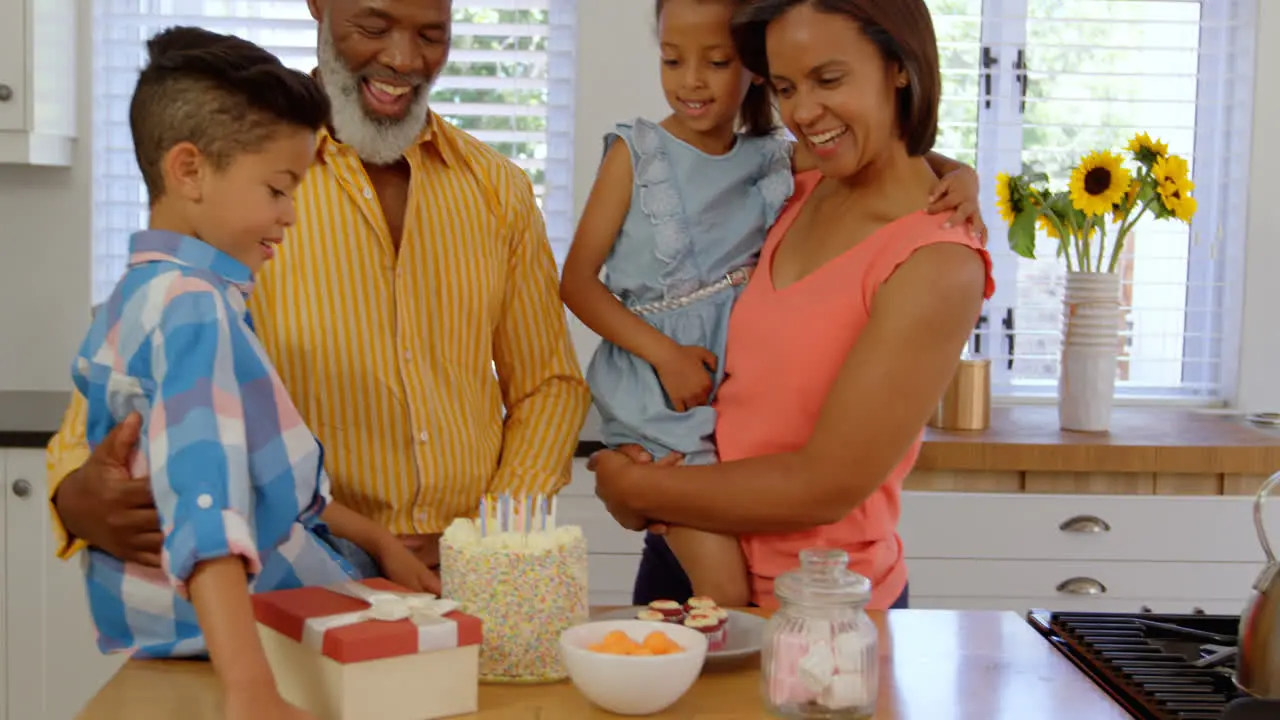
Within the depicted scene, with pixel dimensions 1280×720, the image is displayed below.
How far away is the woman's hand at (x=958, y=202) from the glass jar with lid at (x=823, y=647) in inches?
23.2

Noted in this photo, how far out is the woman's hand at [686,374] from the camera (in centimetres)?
194

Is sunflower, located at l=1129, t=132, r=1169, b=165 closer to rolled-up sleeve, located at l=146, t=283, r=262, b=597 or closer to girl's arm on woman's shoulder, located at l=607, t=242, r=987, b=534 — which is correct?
girl's arm on woman's shoulder, located at l=607, t=242, r=987, b=534

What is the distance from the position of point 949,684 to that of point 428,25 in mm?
1030

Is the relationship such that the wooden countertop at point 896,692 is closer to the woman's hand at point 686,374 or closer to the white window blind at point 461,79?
the woman's hand at point 686,374

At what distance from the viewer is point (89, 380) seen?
1373 millimetres

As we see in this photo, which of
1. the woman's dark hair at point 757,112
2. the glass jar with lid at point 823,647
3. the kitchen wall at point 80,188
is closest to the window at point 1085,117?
the kitchen wall at point 80,188

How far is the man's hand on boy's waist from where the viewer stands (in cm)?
137

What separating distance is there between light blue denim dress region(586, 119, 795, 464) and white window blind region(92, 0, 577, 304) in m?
1.58

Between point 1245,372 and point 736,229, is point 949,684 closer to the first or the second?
point 736,229

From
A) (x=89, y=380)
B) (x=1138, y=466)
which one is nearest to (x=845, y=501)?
(x=89, y=380)

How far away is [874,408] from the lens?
1654mm

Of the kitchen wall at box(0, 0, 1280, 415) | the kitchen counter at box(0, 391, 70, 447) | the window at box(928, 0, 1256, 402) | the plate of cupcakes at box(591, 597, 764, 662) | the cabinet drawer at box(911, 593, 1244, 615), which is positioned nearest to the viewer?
the plate of cupcakes at box(591, 597, 764, 662)

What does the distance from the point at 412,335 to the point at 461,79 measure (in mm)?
1943

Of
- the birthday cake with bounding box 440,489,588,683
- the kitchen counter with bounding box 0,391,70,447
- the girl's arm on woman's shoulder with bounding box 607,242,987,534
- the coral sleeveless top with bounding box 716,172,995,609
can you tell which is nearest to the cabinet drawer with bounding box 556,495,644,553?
the kitchen counter with bounding box 0,391,70,447
